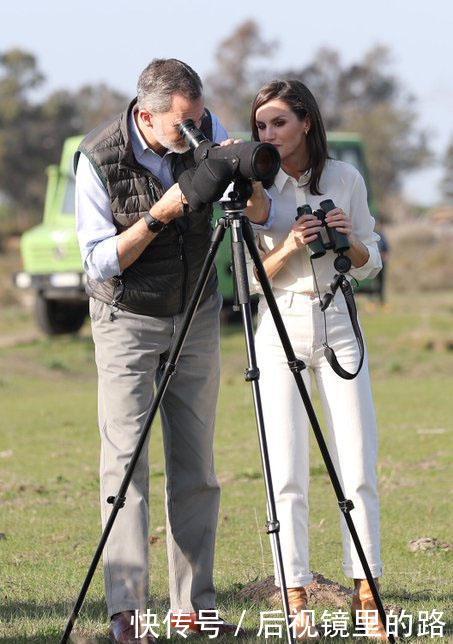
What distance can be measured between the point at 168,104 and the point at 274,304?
0.83m

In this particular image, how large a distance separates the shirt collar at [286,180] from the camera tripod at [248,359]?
23.9 inches

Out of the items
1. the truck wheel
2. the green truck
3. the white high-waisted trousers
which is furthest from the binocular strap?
the truck wheel

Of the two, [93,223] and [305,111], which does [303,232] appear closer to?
[305,111]

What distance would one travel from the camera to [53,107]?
58.3 m

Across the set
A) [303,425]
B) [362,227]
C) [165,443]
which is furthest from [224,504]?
[362,227]

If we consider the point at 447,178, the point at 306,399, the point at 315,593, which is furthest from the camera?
the point at 447,178

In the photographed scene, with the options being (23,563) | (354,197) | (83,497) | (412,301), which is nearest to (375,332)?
(412,301)

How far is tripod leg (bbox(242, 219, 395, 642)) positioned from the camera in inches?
200

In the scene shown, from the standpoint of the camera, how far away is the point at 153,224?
17.0 feet

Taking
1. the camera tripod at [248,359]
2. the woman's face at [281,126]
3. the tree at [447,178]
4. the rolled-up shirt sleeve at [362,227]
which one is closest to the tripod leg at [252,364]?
the camera tripod at [248,359]

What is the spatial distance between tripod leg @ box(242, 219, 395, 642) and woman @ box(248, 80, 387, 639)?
0.75 ft

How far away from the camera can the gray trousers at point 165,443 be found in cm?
540

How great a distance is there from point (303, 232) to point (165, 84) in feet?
2.59

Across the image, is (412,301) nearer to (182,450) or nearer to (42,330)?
(42,330)
